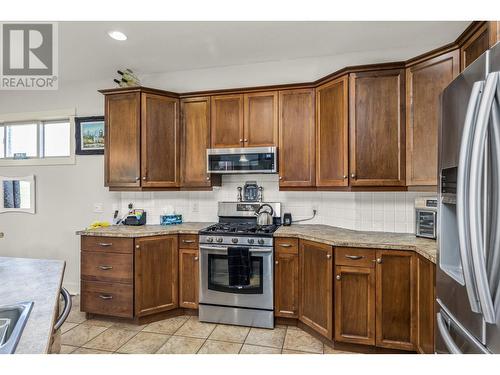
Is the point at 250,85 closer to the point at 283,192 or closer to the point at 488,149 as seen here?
the point at 283,192

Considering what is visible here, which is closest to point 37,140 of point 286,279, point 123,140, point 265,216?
point 123,140

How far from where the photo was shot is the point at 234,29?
97.0 inches

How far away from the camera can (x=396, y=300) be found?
83.0 inches

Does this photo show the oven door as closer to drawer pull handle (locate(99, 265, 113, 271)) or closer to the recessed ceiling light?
drawer pull handle (locate(99, 265, 113, 271))

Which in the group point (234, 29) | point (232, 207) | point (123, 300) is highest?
point (234, 29)

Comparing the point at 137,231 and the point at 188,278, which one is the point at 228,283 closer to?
the point at 188,278

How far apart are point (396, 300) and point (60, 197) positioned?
4.01 metres

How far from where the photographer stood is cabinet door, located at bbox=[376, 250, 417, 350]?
207 cm

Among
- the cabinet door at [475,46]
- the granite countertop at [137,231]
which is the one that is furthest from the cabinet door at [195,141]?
the cabinet door at [475,46]

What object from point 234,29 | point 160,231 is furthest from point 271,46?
point 160,231

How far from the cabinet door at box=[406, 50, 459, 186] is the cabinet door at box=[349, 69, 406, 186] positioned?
0.18 ft

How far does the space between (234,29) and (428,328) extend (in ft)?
9.09

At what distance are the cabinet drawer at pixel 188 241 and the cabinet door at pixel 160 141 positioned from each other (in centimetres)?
64

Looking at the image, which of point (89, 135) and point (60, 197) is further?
point (60, 197)
